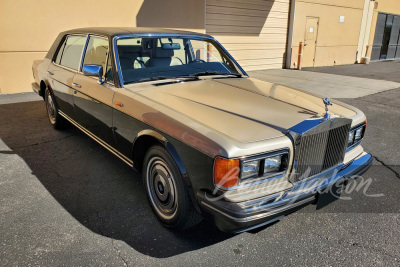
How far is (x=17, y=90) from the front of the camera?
7.74 m

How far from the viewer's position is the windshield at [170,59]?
3149 mm

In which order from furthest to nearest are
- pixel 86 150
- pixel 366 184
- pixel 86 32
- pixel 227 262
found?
1. pixel 86 150
2. pixel 86 32
3. pixel 366 184
4. pixel 227 262

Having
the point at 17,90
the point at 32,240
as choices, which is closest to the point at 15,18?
the point at 17,90

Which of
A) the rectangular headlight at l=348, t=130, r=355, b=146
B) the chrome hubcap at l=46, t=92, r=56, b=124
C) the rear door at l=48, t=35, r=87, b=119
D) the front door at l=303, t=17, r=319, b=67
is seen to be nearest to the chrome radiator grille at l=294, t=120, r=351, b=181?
the rectangular headlight at l=348, t=130, r=355, b=146

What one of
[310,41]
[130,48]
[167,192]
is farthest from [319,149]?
[310,41]

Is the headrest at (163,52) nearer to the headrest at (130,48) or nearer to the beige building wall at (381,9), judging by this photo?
the headrest at (130,48)

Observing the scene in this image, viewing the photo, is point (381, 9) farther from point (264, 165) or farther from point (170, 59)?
point (264, 165)

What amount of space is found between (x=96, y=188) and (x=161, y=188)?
3.41 feet

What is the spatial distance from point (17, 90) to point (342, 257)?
829 centimetres

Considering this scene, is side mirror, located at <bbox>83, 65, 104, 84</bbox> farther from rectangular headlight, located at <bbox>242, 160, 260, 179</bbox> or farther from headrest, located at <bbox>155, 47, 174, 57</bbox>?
rectangular headlight, located at <bbox>242, 160, 260, 179</bbox>

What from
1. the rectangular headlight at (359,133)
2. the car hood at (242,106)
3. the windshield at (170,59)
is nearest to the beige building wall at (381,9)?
the windshield at (170,59)

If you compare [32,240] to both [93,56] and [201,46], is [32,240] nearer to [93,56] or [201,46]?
[93,56]

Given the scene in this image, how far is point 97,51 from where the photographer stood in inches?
138

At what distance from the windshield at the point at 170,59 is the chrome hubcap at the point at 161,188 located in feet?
3.25
